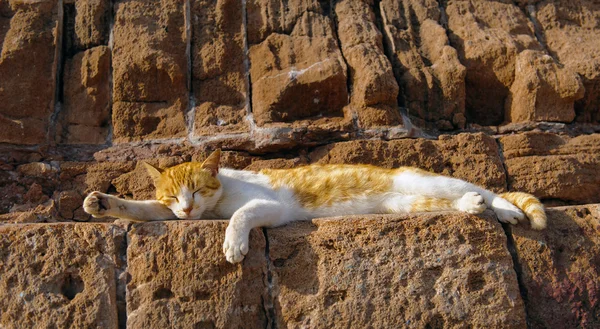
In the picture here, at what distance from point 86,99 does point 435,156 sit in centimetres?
288

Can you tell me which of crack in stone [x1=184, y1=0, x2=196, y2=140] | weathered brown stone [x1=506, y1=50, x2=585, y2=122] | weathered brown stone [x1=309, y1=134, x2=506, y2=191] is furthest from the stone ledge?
weathered brown stone [x1=506, y1=50, x2=585, y2=122]

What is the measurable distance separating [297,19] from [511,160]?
2.18 meters

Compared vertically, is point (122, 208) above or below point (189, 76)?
below

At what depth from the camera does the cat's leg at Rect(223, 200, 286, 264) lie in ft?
9.52

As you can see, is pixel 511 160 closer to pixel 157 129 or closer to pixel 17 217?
pixel 157 129

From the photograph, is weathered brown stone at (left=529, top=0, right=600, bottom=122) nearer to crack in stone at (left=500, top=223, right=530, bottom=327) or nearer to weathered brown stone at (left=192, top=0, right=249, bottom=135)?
crack in stone at (left=500, top=223, right=530, bottom=327)

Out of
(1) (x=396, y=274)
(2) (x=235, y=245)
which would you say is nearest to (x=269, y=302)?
(2) (x=235, y=245)

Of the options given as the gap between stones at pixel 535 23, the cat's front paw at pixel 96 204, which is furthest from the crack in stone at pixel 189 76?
the gap between stones at pixel 535 23

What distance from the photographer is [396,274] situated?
9.77ft

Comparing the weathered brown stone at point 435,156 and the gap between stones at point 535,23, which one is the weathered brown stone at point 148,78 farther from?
the gap between stones at point 535,23

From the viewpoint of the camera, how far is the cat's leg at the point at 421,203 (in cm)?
320

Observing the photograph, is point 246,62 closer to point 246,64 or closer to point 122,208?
point 246,64

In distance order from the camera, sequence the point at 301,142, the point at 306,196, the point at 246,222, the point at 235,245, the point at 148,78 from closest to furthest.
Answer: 1. the point at 235,245
2. the point at 246,222
3. the point at 306,196
4. the point at 301,142
5. the point at 148,78

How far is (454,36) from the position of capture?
5.14 m
